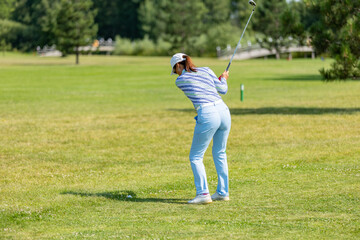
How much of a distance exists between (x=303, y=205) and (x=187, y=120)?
1323cm

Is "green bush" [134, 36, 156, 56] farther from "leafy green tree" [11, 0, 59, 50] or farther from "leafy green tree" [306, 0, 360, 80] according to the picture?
"leafy green tree" [306, 0, 360, 80]

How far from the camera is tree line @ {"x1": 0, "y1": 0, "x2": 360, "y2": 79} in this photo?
2314cm

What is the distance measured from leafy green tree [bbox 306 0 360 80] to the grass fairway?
1597 mm

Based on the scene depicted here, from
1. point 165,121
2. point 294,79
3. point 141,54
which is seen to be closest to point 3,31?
point 141,54

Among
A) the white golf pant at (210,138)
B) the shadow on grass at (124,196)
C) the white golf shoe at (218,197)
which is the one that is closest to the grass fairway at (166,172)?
the shadow on grass at (124,196)

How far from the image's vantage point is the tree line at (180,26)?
2314cm

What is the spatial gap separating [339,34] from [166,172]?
41.9 ft

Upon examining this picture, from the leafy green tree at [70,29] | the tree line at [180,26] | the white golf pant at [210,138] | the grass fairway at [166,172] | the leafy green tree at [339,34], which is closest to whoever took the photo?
the grass fairway at [166,172]

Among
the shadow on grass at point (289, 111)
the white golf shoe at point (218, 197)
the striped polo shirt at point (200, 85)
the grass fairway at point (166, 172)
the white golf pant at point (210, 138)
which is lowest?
the shadow on grass at point (289, 111)

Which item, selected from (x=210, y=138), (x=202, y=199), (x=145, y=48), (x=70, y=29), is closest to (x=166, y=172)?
(x=202, y=199)

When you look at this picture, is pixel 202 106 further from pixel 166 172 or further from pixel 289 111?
pixel 289 111

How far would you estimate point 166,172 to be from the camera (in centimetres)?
1288

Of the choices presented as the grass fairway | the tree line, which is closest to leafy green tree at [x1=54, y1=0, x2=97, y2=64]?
the tree line

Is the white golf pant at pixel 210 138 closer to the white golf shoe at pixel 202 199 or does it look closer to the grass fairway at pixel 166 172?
the white golf shoe at pixel 202 199
